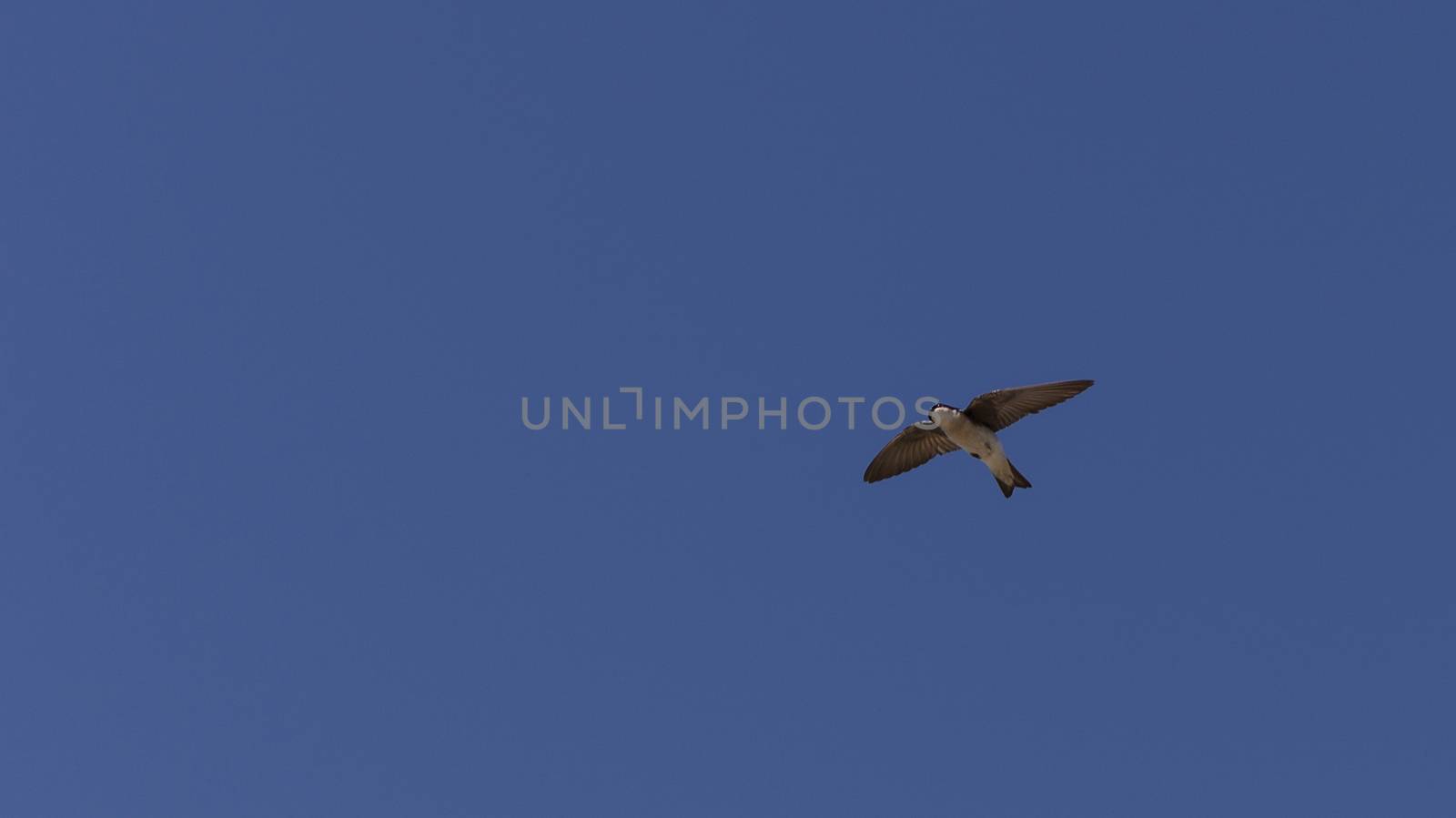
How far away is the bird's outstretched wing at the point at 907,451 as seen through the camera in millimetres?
32500

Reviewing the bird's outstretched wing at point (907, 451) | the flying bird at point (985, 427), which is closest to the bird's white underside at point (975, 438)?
the flying bird at point (985, 427)

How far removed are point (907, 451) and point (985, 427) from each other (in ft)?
5.41

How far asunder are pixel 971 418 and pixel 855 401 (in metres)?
2.79

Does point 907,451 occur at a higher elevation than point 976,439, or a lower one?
higher

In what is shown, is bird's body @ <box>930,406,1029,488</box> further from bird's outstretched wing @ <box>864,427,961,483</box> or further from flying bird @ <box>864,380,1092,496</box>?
bird's outstretched wing @ <box>864,427,961,483</box>

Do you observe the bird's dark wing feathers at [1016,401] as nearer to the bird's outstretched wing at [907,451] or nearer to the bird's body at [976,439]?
the bird's body at [976,439]

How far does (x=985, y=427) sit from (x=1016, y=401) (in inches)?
26.6

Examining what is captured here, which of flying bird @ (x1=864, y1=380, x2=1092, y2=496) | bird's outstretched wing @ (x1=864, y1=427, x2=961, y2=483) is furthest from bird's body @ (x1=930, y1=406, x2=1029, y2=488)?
bird's outstretched wing @ (x1=864, y1=427, x2=961, y2=483)

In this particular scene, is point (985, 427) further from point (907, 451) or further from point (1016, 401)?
point (907, 451)

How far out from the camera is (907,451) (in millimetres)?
32750

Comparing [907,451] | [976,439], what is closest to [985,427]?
[976,439]

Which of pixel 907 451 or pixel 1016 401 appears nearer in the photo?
pixel 1016 401

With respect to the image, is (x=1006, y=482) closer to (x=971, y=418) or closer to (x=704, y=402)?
(x=971, y=418)

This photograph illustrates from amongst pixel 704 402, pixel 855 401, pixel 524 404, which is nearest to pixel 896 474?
pixel 855 401
